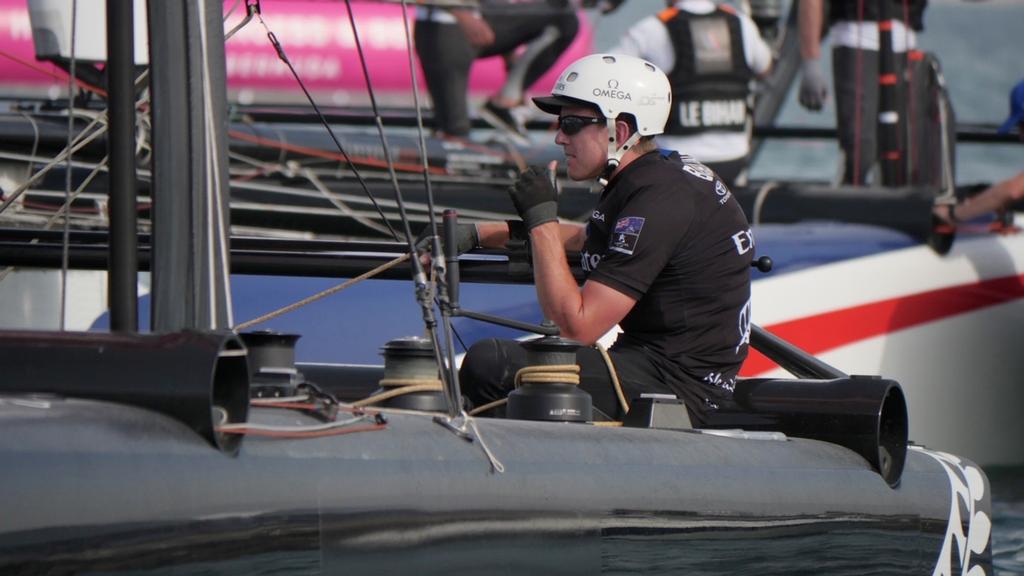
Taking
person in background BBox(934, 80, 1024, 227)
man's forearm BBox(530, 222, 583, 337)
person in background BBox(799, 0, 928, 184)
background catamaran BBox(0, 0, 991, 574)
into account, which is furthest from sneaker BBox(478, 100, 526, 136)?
man's forearm BBox(530, 222, 583, 337)

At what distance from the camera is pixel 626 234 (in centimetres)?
439

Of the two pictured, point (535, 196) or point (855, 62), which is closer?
point (535, 196)

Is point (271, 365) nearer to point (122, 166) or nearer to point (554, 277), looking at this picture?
point (122, 166)

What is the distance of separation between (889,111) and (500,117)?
9.67ft

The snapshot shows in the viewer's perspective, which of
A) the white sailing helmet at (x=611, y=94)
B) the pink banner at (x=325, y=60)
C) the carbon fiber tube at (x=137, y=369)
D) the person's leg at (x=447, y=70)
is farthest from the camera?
the pink banner at (x=325, y=60)

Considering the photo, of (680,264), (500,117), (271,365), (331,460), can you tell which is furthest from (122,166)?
(500,117)

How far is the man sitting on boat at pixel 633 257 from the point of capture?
4348 millimetres

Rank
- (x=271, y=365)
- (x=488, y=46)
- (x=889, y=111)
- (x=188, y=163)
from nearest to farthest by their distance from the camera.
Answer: (x=271, y=365) → (x=188, y=163) → (x=889, y=111) → (x=488, y=46)

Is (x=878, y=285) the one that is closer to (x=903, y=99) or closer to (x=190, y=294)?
(x=903, y=99)

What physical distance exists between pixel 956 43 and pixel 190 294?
66291 millimetres

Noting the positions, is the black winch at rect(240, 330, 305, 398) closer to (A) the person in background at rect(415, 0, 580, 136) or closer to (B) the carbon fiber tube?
(B) the carbon fiber tube

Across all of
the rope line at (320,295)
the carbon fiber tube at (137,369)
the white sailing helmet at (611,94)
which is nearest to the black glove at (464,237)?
the rope line at (320,295)

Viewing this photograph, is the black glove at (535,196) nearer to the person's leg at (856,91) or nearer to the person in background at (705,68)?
the person in background at (705,68)

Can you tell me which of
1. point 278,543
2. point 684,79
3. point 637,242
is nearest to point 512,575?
point 278,543
